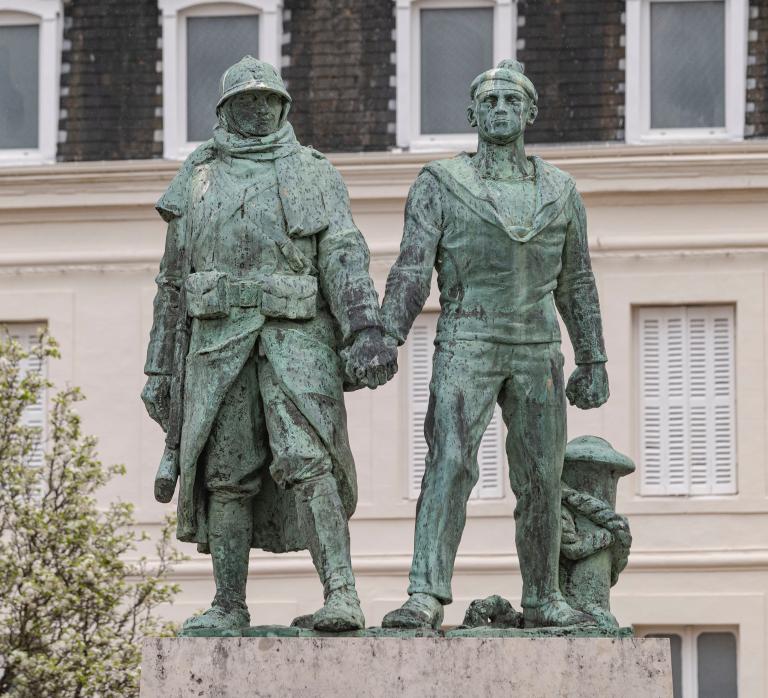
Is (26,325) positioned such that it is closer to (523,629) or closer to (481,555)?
(481,555)

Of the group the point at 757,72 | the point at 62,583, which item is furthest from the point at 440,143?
the point at 62,583

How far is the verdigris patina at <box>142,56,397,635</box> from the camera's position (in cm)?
2036

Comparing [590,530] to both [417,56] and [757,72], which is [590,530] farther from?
[417,56]

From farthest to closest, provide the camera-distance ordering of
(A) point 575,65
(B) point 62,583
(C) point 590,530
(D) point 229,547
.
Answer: (A) point 575,65
(B) point 62,583
(C) point 590,530
(D) point 229,547

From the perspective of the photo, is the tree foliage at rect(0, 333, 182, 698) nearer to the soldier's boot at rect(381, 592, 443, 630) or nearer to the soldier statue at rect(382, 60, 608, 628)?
the soldier statue at rect(382, 60, 608, 628)

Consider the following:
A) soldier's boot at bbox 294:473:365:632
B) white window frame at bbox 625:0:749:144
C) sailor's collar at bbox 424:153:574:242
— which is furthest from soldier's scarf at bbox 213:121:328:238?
white window frame at bbox 625:0:749:144

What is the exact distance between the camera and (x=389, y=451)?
42625 mm

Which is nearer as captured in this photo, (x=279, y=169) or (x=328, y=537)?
(x=328, y=537)

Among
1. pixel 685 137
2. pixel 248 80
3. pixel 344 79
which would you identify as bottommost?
pixel 248 80

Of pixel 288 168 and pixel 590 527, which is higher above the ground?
pixel 288 168

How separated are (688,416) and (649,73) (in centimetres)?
389

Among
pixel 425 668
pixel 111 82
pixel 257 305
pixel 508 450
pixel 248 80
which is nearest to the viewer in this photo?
pixel 425 668

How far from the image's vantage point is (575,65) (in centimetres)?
4203

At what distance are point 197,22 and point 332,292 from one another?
22864mm
